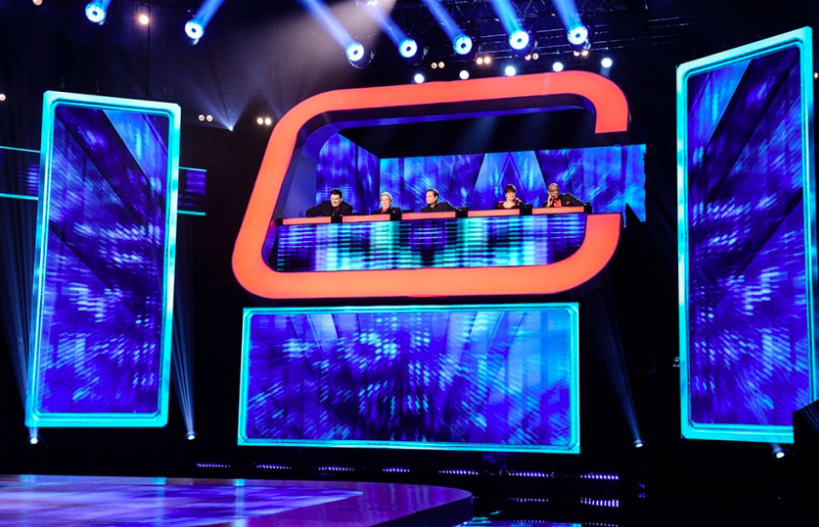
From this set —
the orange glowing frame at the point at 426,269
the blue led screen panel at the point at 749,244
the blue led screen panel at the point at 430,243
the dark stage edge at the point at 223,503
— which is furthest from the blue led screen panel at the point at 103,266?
the dark stage edge at the point at 223,503

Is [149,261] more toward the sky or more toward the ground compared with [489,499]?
more toward the sky

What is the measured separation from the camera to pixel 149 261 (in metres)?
7.86

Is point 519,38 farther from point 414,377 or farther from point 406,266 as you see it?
point 414,377

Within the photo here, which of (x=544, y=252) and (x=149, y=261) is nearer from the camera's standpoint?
(x=544, y=252)

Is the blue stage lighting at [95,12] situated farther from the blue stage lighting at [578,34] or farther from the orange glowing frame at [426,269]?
the blue stage lighting at [578,34]

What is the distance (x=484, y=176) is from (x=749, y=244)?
5031mm

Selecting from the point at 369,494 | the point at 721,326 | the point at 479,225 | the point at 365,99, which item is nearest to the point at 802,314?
the point at 721,326

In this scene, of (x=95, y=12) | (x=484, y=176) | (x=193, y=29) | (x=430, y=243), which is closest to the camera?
(x=430, y=243)

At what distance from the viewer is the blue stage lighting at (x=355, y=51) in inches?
327

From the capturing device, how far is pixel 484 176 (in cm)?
1121

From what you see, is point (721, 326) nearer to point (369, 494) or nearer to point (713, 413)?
point (713, 413)

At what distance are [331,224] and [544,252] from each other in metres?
1.90

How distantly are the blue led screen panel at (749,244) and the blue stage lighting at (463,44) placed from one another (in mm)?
2186

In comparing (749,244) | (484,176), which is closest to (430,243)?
(749,244)
